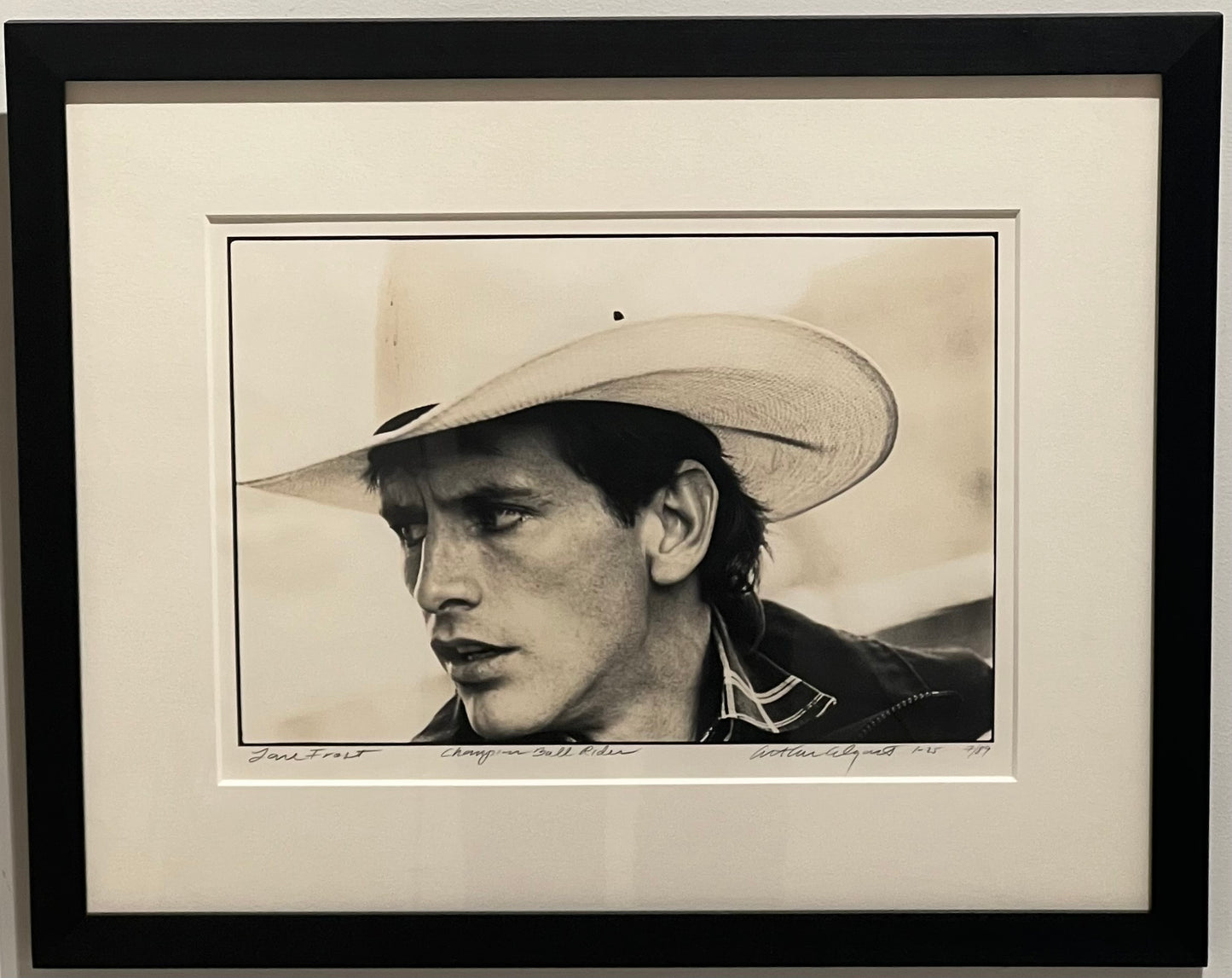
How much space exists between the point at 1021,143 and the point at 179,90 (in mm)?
385

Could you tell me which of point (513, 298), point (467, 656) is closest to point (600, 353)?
point (513, 298)

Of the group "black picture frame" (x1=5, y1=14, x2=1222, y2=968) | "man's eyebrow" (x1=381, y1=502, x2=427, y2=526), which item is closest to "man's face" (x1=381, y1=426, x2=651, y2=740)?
"man's eyebrow" (x1=381, y1=502, x2=427, y2=526)

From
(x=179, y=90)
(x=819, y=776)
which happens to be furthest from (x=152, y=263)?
(x=819, y=776)

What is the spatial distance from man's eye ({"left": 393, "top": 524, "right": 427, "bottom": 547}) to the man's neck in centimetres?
12

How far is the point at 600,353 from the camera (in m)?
0.48

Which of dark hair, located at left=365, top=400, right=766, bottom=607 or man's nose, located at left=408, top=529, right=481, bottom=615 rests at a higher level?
dark hair, located at left=365, top=400, right=766, bottom=607

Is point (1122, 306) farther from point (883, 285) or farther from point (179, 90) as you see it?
point (179, 90)

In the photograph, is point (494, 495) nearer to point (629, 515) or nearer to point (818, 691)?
point (629, 515)
